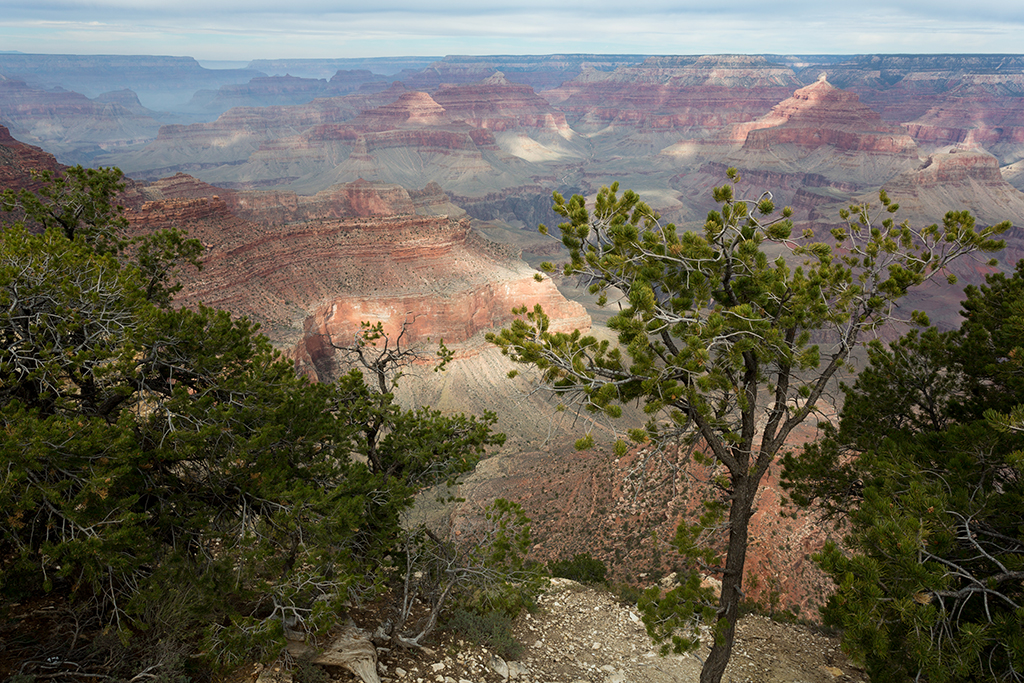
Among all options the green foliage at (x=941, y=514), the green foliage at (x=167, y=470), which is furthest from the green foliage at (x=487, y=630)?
the green foliage at (x=941, y=514)

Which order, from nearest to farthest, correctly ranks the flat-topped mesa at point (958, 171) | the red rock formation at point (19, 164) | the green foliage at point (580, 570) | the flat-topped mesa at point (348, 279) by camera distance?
the green foliage at point (580, 570), the flat-topped mesa at point (348, 279), the red rock formation at point (19, 164), the flat-topped mesa at point (958, 171)

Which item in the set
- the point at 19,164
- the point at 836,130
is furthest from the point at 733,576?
the point at 836,130

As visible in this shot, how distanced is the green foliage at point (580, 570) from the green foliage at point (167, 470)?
9.40 meters

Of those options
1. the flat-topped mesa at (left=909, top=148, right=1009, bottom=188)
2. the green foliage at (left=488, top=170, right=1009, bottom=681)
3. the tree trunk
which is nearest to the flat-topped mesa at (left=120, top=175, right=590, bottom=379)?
the green foliage at (left=488, top=170, right=1009, bottom=681)

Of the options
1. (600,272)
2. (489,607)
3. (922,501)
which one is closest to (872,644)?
(922,501)

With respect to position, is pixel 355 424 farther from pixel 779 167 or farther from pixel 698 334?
pixel 779 167

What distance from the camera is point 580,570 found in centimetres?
1905

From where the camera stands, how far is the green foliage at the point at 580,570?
18453 millimetres

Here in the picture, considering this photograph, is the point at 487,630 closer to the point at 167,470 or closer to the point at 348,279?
the point at 167,470

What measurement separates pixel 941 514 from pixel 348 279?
52.7m

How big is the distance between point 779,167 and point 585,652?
202 metres

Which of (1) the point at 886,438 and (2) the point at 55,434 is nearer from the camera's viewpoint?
(2) the point at 55,434

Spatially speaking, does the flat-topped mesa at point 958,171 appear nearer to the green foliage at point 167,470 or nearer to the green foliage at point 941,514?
the green foliage at point 941,514

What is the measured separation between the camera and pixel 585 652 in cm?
1293
